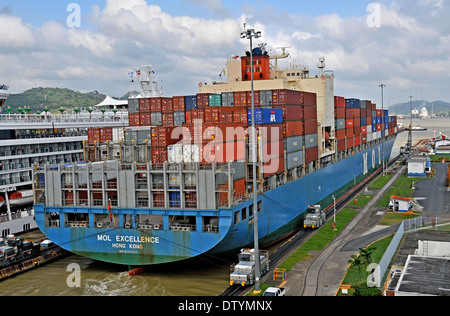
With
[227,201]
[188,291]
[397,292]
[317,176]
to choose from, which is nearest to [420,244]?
[397,292]

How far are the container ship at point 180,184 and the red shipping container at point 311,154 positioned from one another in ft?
5.49

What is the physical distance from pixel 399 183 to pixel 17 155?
50.0m

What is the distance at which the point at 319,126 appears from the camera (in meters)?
50.6

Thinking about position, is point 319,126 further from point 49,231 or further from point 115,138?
point 49,231

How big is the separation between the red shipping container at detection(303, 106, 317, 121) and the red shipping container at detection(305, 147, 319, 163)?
335 centimetres

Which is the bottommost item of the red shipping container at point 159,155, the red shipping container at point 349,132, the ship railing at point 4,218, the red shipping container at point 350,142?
the ship railing at point 4,218

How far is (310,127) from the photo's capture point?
151 ft

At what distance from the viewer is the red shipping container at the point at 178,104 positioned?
126ft

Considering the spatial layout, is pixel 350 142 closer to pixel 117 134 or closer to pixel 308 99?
pixel 308 99

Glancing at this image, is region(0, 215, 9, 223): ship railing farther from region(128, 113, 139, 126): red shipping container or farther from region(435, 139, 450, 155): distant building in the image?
region(435, 139, 450, 155): distant building

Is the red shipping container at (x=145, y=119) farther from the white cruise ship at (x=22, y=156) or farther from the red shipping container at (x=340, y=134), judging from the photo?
the red shipping container at (x=340, y=134)

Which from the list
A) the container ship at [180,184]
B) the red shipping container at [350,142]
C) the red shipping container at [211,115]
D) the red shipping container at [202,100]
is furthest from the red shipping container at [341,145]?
the red shipping container at [211,115]

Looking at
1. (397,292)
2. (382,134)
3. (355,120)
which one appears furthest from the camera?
(382,134)

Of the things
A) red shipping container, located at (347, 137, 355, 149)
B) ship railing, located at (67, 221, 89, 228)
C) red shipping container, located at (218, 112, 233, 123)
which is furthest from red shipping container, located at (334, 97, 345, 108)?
ship railing, located at (67, 221, 89, 228)
